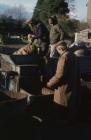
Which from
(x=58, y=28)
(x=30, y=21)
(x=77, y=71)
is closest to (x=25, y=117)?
(x=77, y=71)

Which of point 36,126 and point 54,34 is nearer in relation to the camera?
point 36,126

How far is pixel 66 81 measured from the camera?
302 inches

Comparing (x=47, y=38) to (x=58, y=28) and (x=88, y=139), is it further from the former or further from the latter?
(x=88, y=139)

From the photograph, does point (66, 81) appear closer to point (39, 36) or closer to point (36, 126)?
point (36, 126)

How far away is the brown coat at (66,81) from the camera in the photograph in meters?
7.56

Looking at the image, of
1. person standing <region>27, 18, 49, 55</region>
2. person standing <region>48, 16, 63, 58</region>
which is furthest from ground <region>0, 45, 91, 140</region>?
person standing <region>48, 16, 63, 58</region>

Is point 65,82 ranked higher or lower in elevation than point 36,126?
higher

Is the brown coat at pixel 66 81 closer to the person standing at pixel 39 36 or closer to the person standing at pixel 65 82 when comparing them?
the person standing at pixel 65 82

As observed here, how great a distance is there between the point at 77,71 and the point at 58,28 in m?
4.26

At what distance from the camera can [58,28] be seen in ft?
39.8

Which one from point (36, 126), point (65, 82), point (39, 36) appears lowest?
point (36, 126)

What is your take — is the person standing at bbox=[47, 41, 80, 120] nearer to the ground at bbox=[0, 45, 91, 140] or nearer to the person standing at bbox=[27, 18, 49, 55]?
the ground at bbox=[0, 45, 91, 140]

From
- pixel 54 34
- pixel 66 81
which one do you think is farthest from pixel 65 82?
pixel 54 34

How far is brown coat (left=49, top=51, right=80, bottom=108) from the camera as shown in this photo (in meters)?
7.56
